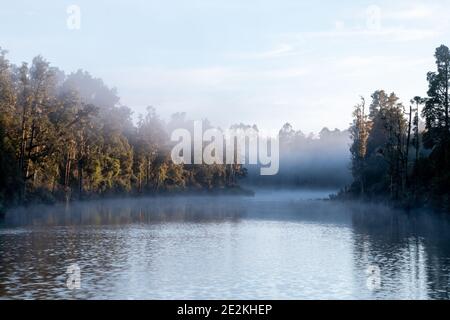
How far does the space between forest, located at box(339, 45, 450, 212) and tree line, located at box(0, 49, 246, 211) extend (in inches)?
1964

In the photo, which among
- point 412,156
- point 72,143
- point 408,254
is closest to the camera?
point 408,254

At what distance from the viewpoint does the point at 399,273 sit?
3066 centimetres

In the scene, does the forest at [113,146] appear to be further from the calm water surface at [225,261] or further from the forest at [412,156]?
the calm water surface at [225,261]

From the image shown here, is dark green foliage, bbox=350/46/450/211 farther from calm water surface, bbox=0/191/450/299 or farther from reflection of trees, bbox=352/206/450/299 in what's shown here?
calm water surface, bbox=0/191/450/299

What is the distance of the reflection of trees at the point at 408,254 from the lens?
2697 centimetres

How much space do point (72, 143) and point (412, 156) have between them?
2580 inches

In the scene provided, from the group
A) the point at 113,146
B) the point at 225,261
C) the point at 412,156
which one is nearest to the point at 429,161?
the point at 412,156

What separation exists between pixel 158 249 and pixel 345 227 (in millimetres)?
25690

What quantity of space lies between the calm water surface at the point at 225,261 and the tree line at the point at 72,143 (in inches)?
1107

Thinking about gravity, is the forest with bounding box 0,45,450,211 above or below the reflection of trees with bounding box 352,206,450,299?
above

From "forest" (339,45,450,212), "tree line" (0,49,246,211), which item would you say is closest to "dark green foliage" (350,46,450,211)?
"forest" (339,45,450,212)

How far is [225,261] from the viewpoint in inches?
1361

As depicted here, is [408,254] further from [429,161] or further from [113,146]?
[113,146]

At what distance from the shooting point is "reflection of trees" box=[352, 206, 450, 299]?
27.0 m
